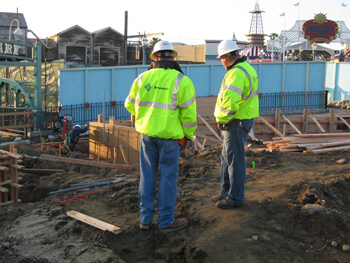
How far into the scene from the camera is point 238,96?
545cm

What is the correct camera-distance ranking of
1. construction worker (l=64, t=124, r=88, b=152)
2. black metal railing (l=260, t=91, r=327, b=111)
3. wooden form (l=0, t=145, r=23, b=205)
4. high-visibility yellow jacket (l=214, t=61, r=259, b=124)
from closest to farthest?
high-visibility yellow jacket (l=214, t=61, r=259, b=124) → wooden form (l=0, t=145, r=23, b=205) → construction worker (l=64, t=124, r=88, b=152) → black metal railing (l=260, t=91, r=327, b=111)

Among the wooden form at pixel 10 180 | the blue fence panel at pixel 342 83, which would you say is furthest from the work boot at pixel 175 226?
the blue fence panel at pixel 342 83

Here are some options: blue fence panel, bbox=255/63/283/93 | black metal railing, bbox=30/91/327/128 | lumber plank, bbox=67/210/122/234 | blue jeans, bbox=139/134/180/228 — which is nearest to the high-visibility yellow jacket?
blue jeans, bbox=139/134/180/228

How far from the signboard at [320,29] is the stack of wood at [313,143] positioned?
110ft

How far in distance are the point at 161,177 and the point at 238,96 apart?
1.50 metres

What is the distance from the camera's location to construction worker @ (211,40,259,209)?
546cm

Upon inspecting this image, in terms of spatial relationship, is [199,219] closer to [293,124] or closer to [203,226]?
[203,226]

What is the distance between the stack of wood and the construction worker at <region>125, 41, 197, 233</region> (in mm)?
5185

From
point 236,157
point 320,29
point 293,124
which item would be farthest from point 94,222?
point 320,29

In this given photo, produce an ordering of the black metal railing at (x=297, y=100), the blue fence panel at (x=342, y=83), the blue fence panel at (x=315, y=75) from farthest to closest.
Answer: the blue fence panel at (x=342, y=83) → the blue fence panel at (x=315, y=75) → the black metal railing at (x=297, y=100)

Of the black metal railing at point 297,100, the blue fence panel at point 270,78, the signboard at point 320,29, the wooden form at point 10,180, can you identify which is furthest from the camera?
the signboard at point 320,29

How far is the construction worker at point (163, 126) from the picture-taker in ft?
16.2

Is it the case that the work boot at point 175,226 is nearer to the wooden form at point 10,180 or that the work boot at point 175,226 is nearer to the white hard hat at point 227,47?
the white hard hat at point 227,47

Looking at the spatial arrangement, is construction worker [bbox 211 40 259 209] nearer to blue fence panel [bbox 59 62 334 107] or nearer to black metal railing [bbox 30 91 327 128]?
black metal railing [bbox 30 91 327 128]
